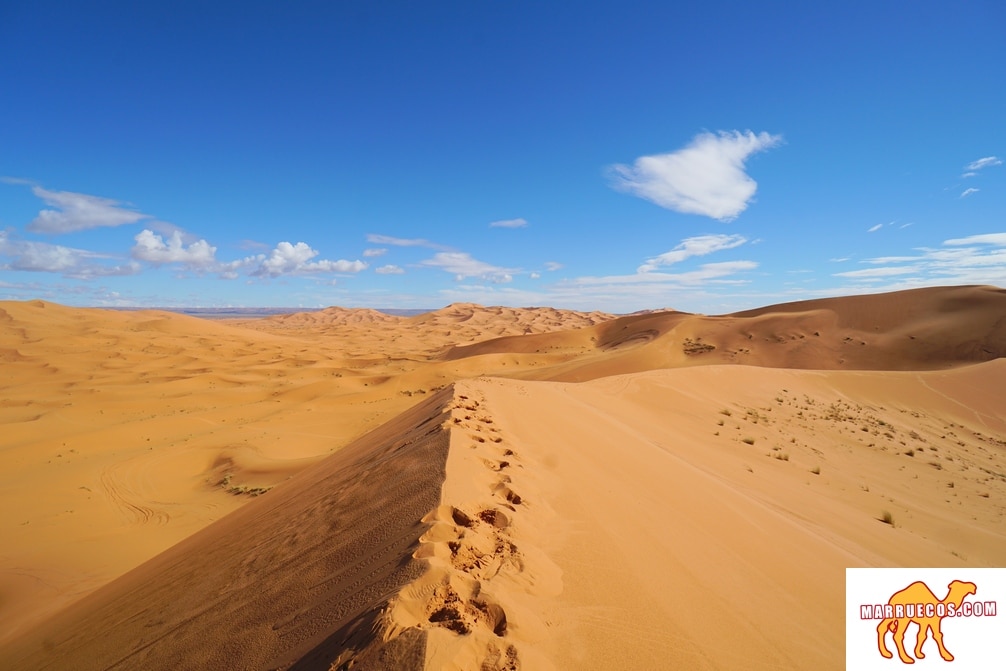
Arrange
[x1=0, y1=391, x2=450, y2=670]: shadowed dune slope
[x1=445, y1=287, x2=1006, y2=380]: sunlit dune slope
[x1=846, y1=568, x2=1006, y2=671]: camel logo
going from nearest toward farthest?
1. [x1=0, y1=391, x2=450, y2=670]: shadowed dune slope
2. [x1=846, y1=568, x2=1006, y2=671]: camel logo
3. [x1=445, y1=287, x2=1006, y2=380]: sunlit dune slope

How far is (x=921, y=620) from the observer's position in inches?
126

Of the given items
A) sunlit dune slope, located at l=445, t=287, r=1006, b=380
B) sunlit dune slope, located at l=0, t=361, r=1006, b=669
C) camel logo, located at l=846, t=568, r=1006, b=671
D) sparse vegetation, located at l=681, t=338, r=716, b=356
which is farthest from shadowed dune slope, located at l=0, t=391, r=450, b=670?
sparse vegetation, located at l=681, t=338, r=716, b=356

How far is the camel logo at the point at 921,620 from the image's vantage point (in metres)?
2.92

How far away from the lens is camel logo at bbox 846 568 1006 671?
292 cm

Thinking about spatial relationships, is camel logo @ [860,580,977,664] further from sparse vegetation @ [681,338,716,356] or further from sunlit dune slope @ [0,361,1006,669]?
sparse vegetation @ [681,338,716,356]

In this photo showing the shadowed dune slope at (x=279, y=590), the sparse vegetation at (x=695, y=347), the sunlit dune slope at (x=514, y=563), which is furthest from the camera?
the sparse vegetation at (x=695, y=347)

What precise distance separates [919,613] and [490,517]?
3.18 metres

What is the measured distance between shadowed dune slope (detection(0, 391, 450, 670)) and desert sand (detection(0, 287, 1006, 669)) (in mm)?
25

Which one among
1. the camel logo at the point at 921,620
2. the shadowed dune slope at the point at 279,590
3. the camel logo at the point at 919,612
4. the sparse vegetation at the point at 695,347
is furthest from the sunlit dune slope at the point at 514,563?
the sparse vegetation at the point at 695,347

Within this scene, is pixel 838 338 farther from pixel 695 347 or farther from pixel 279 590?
pixel 279 590

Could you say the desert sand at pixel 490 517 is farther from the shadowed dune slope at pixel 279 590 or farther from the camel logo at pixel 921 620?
the camel logo at pixel 921 620

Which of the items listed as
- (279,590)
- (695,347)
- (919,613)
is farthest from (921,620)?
(695,347)

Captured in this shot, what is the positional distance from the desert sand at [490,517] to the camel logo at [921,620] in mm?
176

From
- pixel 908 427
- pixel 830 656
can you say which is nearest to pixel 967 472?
pixel 908 427
